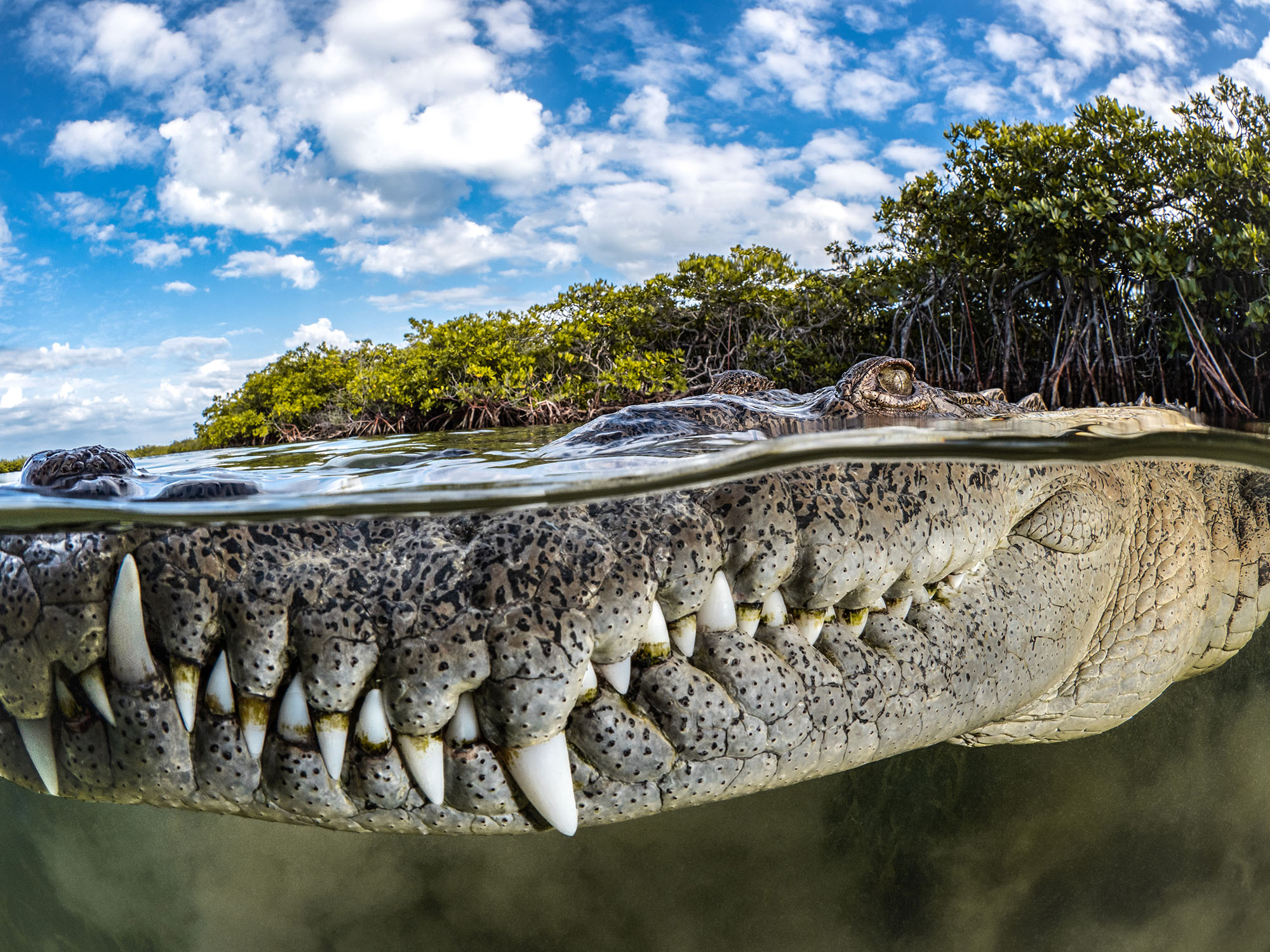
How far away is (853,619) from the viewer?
1805 mm

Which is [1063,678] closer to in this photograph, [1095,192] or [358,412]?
[1095,192]

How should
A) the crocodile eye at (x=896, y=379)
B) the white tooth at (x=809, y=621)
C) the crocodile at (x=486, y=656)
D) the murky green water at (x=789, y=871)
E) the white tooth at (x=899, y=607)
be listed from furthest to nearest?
1. the crocodile eye at (x=896, y=379)
2. the murky green water at (x=789, y=871)
3. the white tooth at (x=899, y=607)
4. the white tooth at (x=809, y=621)
5. the crocodile at (x=486, y=656)

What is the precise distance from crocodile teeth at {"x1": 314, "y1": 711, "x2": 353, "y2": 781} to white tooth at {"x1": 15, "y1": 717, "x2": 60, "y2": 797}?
22.0 inches

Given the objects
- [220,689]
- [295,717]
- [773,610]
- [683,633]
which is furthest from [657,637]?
[220,689]

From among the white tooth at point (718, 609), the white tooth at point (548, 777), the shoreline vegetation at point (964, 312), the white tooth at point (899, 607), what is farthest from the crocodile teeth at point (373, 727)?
the shoreline vegetation at point (964, 312)

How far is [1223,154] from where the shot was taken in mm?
6152

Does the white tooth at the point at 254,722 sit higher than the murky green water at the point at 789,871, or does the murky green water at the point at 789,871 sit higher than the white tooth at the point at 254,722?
the white tooth at the point at 254,722

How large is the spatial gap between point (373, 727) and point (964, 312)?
974 cm

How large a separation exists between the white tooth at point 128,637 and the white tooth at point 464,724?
549 mm

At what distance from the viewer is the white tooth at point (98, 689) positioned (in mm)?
1373

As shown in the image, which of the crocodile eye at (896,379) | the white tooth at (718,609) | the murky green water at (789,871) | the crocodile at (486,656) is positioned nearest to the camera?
the crocodile at (486,656)

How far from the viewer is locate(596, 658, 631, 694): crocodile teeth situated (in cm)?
146

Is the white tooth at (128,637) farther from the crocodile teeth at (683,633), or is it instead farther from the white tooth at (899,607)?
the white tooth at (899,607)

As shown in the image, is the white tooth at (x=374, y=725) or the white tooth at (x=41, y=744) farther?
the white tooth at (x=41, y=744)
